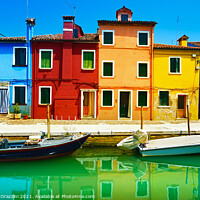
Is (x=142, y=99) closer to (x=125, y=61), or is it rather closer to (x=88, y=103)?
(x=125, y=61)

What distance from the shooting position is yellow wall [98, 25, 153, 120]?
686 inches

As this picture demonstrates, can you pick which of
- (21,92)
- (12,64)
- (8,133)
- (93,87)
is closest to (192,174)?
(8,133)

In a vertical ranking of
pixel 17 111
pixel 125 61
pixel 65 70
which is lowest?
pixel 17 111

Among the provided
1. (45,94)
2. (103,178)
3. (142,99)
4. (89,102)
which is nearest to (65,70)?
(45,94)

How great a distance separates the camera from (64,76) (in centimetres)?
1709

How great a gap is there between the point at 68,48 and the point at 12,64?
4859 mm

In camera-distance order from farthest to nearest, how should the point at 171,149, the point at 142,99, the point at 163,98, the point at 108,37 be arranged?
the point at 163,98 < the point at 142,99 < the point at 108,37 < the point at 171,149

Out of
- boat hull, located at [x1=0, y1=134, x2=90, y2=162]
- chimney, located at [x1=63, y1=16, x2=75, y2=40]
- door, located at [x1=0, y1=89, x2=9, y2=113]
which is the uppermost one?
chimney, located at [x1=63, y1=16, x2=75, y2=40]

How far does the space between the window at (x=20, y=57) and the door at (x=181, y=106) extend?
1391 centimetres

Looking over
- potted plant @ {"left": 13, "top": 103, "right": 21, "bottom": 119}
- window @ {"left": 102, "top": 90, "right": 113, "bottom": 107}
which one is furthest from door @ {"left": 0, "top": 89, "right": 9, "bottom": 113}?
window @ {"left": 102, "top": 90, "right": 113, "bottom": 107}

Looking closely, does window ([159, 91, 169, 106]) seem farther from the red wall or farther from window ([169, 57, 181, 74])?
the red wall

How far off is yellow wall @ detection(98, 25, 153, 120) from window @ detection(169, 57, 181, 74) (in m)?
1.84

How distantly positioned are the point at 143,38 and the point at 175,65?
3.61 metres

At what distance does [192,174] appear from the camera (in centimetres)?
873
